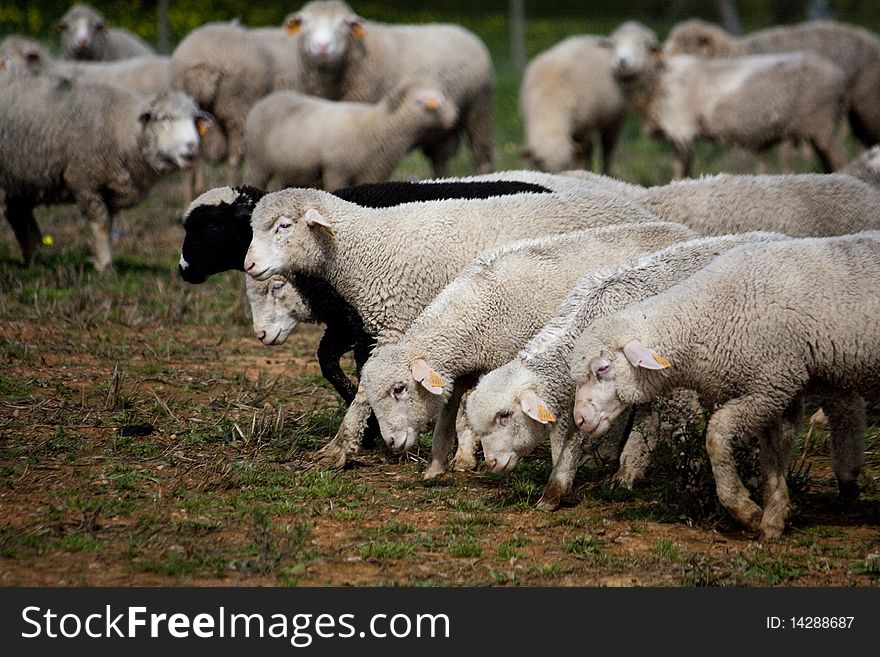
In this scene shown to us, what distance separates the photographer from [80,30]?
Answer: 16594 millimetres

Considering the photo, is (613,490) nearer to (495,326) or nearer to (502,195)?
(495,326)

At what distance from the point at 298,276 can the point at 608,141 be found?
8699 millimetres

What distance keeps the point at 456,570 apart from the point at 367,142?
640cm

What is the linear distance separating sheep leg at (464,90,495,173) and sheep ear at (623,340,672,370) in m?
8.45

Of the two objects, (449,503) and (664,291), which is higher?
(664,291)

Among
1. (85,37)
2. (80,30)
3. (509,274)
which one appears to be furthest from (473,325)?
(80,30)

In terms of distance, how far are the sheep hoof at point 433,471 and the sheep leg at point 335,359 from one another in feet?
2.71

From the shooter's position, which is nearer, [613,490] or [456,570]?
[456,570]

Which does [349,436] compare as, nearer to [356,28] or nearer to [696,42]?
[356,28]

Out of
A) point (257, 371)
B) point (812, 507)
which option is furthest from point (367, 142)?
point (812, 507)

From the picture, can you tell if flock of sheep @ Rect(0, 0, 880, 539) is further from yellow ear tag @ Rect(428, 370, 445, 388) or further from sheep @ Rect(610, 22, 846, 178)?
sheep @ Rect(610, 22, 846, 178)

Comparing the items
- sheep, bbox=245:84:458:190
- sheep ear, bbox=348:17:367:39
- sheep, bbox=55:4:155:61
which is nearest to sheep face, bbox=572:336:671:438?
sheep, bbox=245:84:458:190

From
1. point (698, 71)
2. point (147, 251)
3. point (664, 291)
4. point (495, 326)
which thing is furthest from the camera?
point (698, 71)

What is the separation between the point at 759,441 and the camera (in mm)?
5762
